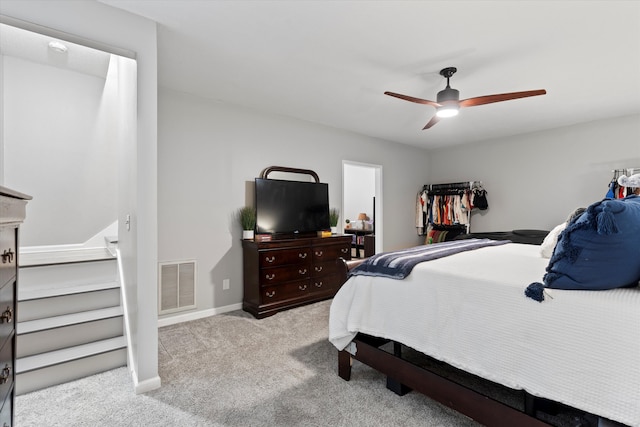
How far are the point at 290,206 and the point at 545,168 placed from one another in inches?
159

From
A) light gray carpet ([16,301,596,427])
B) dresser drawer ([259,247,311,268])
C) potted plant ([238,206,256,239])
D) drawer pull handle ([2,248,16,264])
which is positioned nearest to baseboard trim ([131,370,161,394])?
light gray carpet ([16,301,596,427])

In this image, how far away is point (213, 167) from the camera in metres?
3.54

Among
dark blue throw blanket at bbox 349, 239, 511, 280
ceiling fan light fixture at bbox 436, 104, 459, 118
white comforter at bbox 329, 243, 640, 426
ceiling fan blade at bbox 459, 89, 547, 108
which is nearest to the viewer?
white comforter at bbox 329, 243, 640, 426

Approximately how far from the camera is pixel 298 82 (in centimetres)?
309

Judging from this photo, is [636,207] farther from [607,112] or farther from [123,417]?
[607,112]

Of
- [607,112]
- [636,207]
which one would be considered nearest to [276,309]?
[636,207]

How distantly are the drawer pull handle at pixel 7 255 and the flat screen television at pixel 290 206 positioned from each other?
2687 mm

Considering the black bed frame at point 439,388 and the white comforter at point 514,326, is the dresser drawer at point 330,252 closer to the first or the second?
the black bed frame at point 439,388

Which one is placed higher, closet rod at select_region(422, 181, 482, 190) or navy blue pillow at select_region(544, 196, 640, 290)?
closet rod at select_region(422, 181, 482, 190)

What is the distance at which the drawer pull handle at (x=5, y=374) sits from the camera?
92 centimetres

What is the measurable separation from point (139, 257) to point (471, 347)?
1986mm

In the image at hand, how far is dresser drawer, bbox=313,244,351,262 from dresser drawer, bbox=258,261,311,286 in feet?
0.59

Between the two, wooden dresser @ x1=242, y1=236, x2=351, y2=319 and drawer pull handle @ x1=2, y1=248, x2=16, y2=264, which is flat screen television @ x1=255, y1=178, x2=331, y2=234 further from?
drawer pull handle @ x1=2, y1=248, x2=16, y2=264

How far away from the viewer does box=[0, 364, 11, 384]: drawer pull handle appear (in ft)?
3.00
